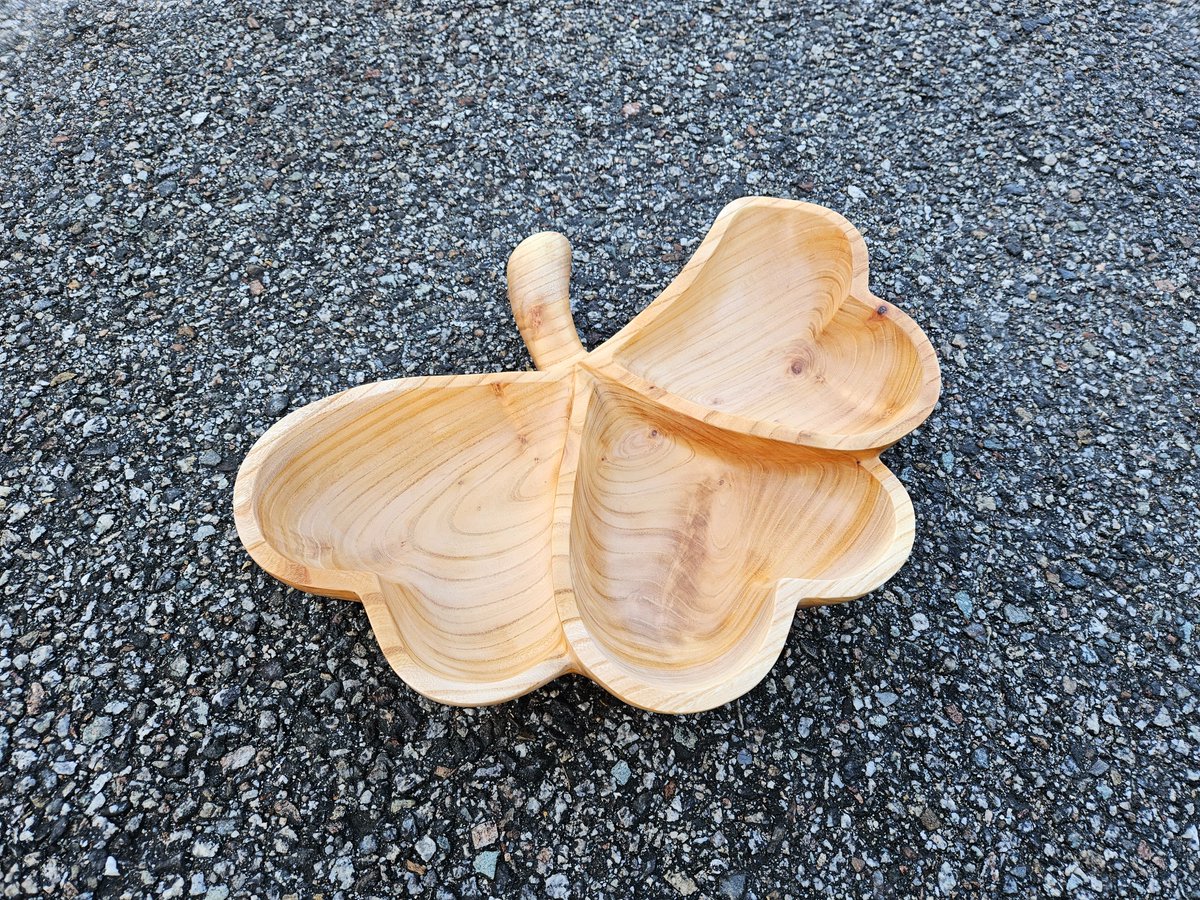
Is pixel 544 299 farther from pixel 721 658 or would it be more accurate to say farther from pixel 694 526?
pixel 721 658

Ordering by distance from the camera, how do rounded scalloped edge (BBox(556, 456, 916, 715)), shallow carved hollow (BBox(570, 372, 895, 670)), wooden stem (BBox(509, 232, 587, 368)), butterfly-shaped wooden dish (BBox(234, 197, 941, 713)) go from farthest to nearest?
wooden stem (BBox(509, 232, 587, 368))
shallow carved hollow (BBox(570, 372, 895, 670))
butterfly-shaped wooden dish (BBox(234, 197, 941, 713))
rounded scalloped edge (BBox(556, 456, 916, 715))

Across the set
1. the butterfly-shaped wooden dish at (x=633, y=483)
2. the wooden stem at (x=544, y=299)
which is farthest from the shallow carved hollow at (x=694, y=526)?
the wooden stem at (x=544, y=299)

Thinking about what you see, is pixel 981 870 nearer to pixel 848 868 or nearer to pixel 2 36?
pixel 848 868

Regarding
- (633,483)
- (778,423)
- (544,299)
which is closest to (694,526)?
(633,483)

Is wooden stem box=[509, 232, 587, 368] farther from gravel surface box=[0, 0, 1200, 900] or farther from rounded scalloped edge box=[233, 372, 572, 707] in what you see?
rounded scalloped edge box=[233, 372, 572, 707]

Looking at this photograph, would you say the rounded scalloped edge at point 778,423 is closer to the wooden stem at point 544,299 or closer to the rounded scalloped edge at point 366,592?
the wooden stem at point 544,299

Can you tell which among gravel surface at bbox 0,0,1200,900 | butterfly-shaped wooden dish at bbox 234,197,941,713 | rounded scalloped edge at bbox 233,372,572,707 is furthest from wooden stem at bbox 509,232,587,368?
rounded scalloped edge at bbox 233,372,572,707

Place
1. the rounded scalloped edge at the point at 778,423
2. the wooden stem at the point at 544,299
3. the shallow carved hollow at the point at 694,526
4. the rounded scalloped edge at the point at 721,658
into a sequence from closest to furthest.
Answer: the rounded scalloped edge at the point at 721,658 → the shallow carved hollow at the point at 694,526 → the rounded scalloped edge at the point at 778,423 → the wooden stem at the point at 544,299

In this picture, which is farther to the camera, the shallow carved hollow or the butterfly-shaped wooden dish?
the shallow carved hollow
